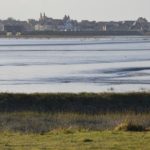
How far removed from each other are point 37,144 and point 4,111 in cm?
→ 1255

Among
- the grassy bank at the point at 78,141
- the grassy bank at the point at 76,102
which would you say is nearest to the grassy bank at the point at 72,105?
the grassy bank at the point at 76,102

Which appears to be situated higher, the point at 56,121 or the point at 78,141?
the point at 78,141

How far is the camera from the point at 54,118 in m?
21.0

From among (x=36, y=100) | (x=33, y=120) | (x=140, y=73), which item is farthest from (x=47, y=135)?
(x=140, y=73)

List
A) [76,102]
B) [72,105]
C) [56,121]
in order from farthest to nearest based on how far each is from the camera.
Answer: [76,102] < [72,105] < [56,121]

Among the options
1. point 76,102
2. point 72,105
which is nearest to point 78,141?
point 72,105

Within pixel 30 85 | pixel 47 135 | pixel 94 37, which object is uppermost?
pixel 47 135

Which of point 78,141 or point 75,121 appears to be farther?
point 75,121

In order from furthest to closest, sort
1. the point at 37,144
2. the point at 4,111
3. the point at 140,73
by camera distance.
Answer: the point at 140,73
the point at 4,111
the point at 37,144

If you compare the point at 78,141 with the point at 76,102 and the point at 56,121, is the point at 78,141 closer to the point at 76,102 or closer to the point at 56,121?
the point at 56,121

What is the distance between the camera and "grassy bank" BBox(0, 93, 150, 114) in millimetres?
25595

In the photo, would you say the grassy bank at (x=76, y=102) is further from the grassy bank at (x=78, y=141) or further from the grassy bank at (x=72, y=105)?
the grassy bank at (x=78, y=141)

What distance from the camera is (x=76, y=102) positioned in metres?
26.8

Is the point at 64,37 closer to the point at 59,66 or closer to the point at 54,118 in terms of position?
the point at 59,66
